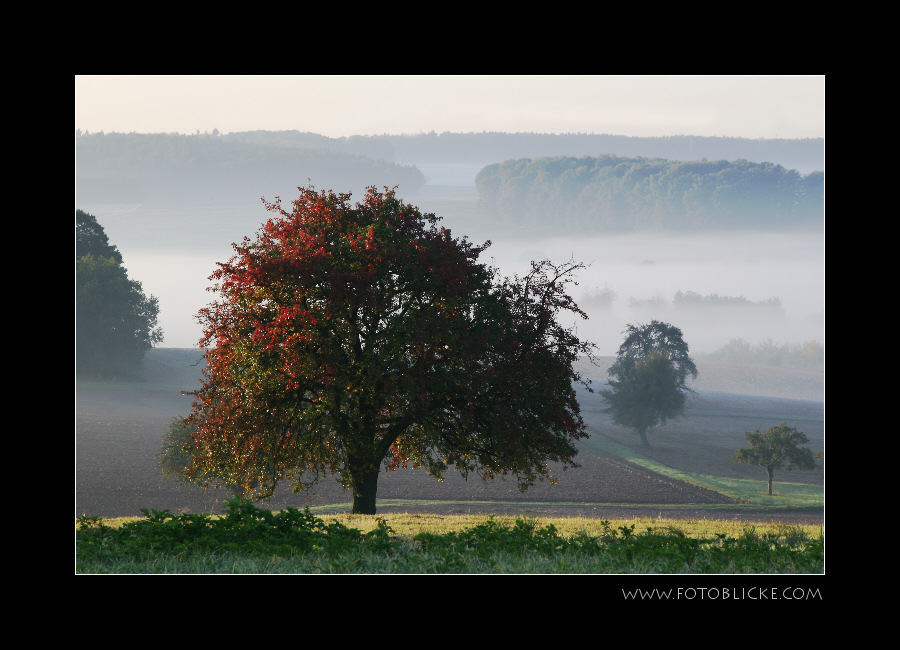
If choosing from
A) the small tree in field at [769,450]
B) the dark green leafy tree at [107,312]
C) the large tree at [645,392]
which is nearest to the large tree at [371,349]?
the small tree in field at [769,450]

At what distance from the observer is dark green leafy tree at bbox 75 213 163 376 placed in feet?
273

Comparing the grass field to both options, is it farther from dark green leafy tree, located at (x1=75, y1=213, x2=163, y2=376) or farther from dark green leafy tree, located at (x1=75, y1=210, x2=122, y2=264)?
dark green leafy tree, located at (x1=75, y1=210, x2=122, y2=264)

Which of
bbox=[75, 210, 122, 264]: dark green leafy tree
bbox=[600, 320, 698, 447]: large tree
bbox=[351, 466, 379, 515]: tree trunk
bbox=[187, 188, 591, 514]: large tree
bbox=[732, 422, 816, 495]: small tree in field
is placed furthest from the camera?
bbox=[75, 210, 122, 264]: dark green leafy tree

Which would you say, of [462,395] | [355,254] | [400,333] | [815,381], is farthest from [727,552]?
[815,381]

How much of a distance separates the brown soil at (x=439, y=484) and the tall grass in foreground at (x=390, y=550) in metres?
18.1

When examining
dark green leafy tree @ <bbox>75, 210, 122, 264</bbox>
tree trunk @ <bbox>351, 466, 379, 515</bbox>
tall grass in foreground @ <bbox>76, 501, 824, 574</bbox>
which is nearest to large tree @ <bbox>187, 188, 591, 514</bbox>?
tree trunk @ <bbox>351, 466, 379, 515</bbox>

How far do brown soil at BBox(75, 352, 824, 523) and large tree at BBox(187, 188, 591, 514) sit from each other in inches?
503

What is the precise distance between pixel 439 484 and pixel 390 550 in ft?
147

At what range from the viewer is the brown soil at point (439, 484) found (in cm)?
4812

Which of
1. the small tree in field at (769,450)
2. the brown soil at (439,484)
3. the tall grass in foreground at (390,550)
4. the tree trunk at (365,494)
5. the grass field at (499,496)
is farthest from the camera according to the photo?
the small tree in field at (769,450)

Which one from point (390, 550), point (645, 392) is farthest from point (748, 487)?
point (390, 550)

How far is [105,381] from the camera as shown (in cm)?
8662

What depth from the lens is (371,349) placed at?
1995 cm

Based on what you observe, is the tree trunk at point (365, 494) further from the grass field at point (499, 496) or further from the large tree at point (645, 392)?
the large tree at point (645, 392)
